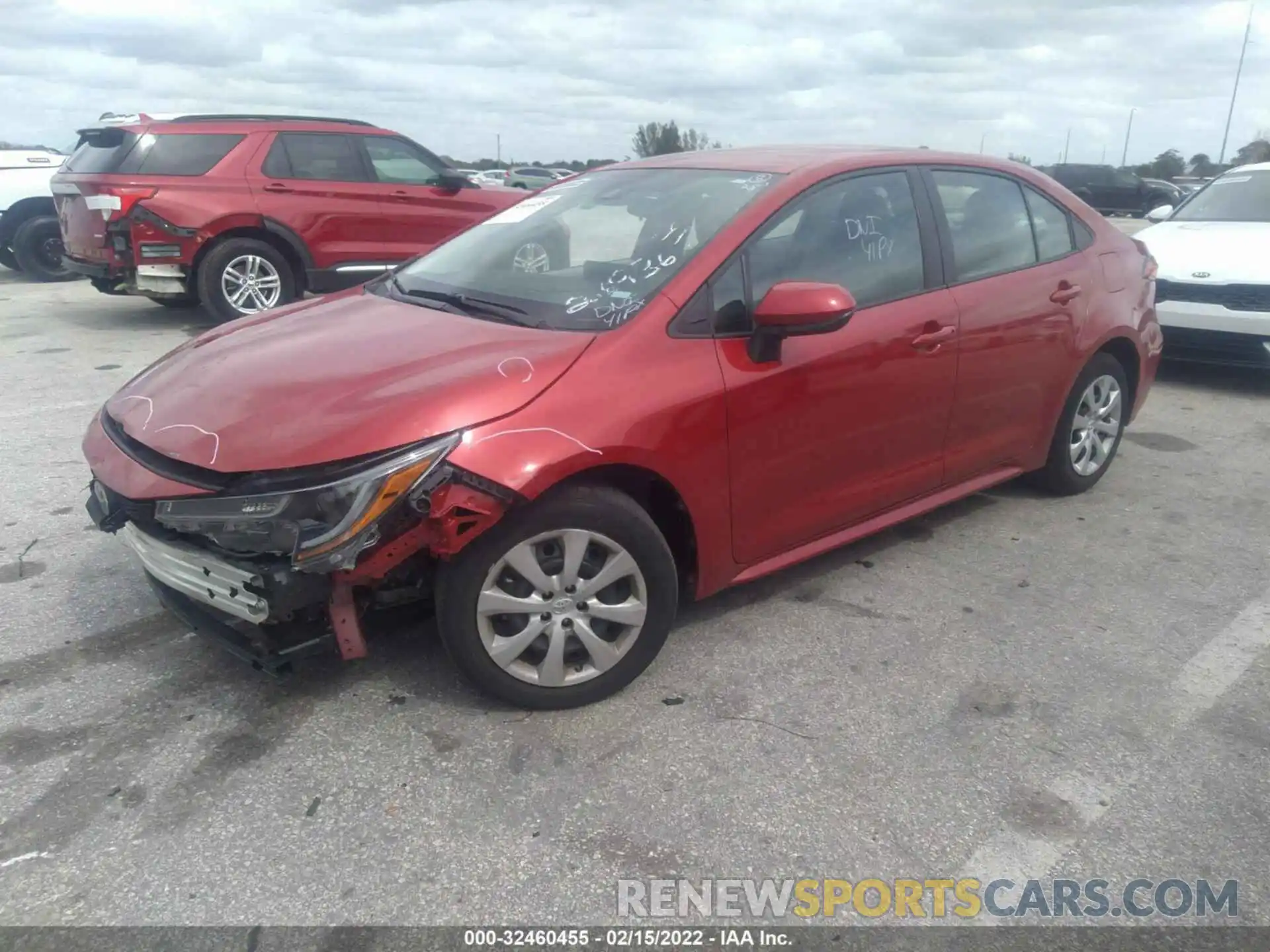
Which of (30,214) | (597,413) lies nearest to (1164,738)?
(597,413)

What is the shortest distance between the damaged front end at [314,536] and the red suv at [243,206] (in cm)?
600

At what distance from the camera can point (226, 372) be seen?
303cm

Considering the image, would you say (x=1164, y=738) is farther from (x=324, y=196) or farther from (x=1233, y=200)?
(x=324, y=196)

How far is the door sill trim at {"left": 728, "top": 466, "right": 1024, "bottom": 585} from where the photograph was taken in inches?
135

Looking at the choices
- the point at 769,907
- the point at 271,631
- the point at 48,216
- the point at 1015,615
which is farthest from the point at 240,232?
the point at 769,907

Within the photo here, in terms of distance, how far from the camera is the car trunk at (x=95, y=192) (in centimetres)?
823

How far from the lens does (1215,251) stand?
7152 mm

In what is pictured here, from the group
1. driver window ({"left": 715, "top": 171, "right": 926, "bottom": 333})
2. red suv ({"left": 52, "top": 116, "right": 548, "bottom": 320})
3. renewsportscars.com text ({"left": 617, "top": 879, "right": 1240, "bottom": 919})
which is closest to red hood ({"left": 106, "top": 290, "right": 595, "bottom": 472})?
driver window ({"left": 715, "top": 171, "right": 926, "bottom": 333})

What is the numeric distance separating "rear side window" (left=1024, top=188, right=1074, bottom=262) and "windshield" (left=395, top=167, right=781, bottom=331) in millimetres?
1557

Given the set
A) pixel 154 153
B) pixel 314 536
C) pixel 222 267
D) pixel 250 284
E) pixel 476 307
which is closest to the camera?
pixel 314 536

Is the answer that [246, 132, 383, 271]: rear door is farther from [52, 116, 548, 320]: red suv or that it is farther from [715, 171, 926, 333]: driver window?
[715, 171, 926, 333]: driver window

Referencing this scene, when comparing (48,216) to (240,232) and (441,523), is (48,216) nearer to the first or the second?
(240,232)

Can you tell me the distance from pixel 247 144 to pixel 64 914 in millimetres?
7974

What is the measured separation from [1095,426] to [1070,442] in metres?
0.24
